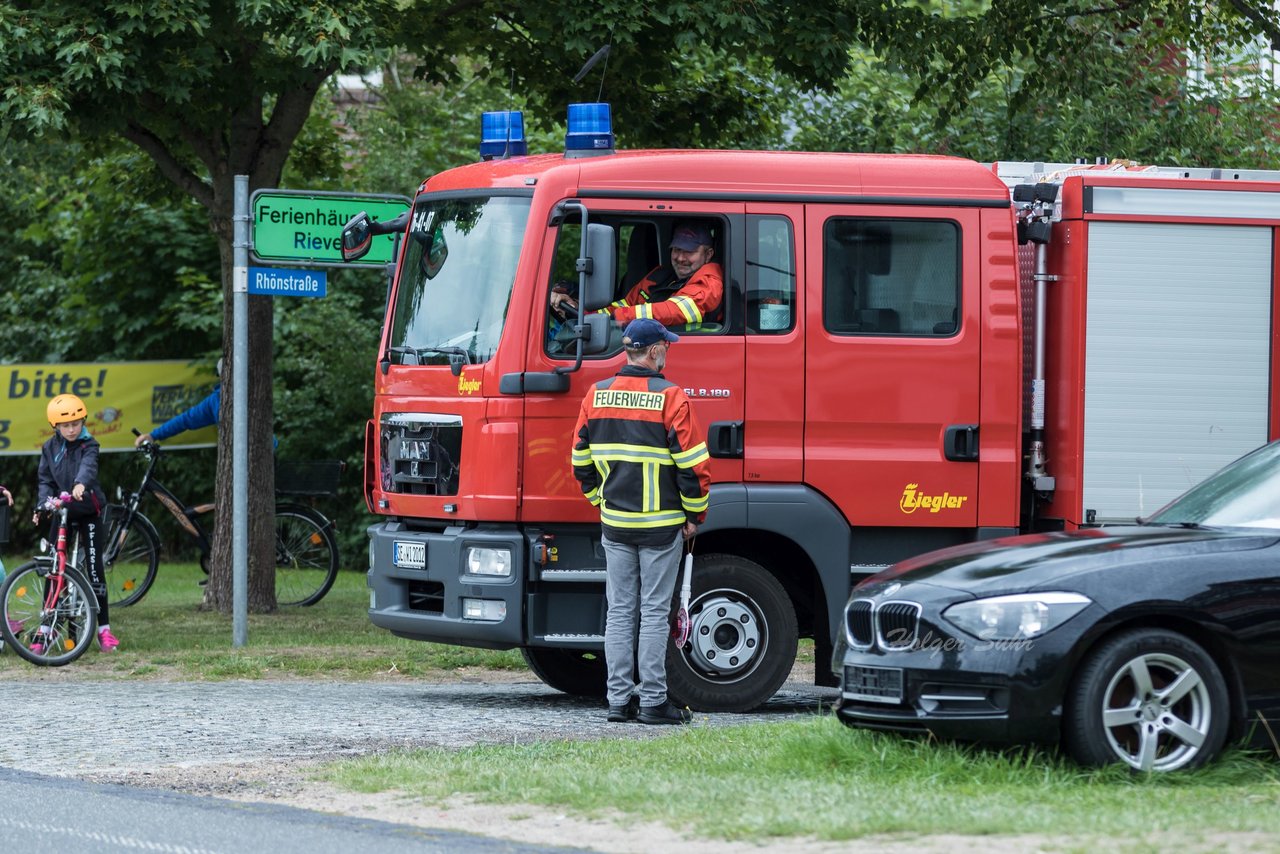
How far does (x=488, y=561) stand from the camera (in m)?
10.0

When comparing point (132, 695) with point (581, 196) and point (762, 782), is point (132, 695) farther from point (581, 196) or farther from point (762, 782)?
point (762, 782)

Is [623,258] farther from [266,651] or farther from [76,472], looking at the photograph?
[76,472]

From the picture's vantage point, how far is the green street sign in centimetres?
1289

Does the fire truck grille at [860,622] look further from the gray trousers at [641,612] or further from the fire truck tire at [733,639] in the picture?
the fire truck tire at [733,639]

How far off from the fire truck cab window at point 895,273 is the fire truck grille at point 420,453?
2115mm

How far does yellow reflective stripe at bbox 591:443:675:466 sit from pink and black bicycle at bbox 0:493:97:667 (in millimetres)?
4514

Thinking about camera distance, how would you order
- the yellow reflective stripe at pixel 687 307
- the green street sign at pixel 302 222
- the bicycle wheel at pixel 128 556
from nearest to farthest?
the yellow reflective stripe at pixel 687 307, the green street sign at pixel 302 222, the bicycle wheel at pixel 128 556

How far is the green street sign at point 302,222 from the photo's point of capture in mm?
12891

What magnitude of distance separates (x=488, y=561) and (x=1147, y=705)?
12.2ft

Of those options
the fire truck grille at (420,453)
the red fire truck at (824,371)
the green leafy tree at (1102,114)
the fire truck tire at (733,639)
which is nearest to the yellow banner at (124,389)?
the green leafy tree at (1102,114)

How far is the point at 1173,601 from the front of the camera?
294 inches

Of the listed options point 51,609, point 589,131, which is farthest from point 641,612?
point 51,609

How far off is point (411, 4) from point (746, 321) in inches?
247

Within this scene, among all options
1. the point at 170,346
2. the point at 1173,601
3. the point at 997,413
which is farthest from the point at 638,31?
the point at 170,346
